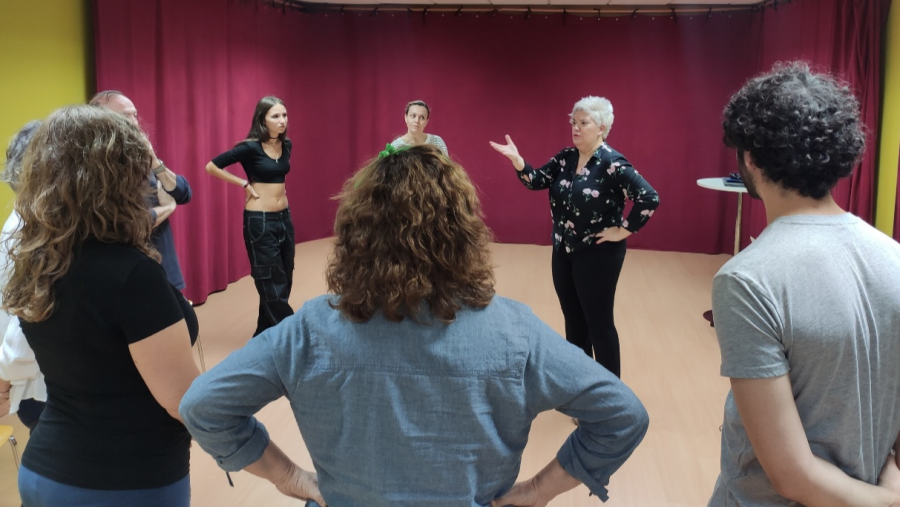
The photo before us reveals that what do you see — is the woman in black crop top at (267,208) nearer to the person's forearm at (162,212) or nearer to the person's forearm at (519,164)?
the person's forearm at (162,212)

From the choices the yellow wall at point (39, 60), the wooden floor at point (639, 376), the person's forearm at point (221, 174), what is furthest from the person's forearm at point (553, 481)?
the yellow wall at point (39, 60)

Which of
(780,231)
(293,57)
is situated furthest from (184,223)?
(780,231)

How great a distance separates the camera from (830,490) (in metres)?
1.15

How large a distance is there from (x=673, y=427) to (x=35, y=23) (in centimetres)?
387

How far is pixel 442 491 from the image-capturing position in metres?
1.18

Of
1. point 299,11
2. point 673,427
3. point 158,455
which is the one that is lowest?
point 673,427

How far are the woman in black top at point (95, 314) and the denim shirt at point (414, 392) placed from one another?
0.90 feet

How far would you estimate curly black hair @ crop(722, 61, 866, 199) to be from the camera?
3.75ft

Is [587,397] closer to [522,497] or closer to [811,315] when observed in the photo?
[522,497]

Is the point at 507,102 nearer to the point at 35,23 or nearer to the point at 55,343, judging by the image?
the point at 35,23

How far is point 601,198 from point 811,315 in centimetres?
205

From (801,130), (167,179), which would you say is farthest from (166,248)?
(801,130)

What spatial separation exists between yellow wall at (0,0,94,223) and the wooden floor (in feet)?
5.17

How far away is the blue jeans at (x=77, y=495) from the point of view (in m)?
1.46
